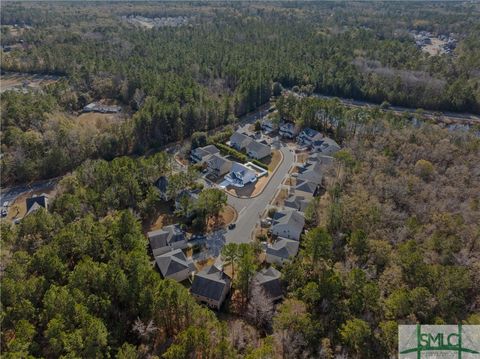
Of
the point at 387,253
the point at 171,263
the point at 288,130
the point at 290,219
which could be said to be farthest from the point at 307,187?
the point at 171,263

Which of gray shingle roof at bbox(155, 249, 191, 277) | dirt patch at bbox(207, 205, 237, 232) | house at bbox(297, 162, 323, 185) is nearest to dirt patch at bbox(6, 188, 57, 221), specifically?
gray shingle roof at bbox(155, 249, 191, 277)

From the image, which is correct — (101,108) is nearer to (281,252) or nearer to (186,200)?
(186,200)

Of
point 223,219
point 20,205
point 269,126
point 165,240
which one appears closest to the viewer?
point 165,240

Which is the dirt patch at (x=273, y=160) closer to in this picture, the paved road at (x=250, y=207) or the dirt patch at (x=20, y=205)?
the paved road at (x=250, y=207)

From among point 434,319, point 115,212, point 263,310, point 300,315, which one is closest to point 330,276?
point 300,315

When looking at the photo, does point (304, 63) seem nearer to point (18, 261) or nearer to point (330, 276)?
point (330, 276)

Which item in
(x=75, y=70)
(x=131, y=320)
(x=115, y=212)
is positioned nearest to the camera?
(x=131, y=320)

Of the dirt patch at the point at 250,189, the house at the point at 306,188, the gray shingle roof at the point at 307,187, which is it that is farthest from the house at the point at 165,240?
the gray shingle roof at the point at 307,187
